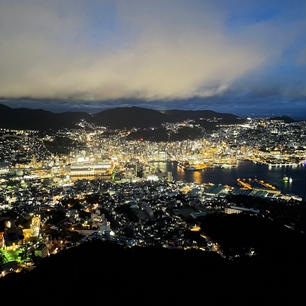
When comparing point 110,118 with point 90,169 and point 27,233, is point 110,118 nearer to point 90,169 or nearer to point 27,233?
point 90,169

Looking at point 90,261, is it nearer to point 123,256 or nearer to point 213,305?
point 123,256

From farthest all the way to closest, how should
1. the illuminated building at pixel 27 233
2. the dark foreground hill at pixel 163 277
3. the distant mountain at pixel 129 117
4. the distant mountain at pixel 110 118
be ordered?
the distant mountain at pixel 129 117 < the distant mountain at pixel 110 118 < the illuminated building at pixel 27 233 < the dark foreground hill at pixel 163 277

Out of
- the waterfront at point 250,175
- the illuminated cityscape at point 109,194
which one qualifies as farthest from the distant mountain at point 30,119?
the waterfront at point 250,175

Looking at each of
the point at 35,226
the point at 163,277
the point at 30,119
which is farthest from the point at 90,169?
the point at 30,119

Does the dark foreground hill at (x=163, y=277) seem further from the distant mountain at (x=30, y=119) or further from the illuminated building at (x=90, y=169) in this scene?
the distant mountain at (x=30, y=119)

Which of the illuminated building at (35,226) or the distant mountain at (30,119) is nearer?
the illuminated building at (35,226)

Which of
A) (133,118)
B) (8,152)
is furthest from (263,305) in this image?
(133,118)
